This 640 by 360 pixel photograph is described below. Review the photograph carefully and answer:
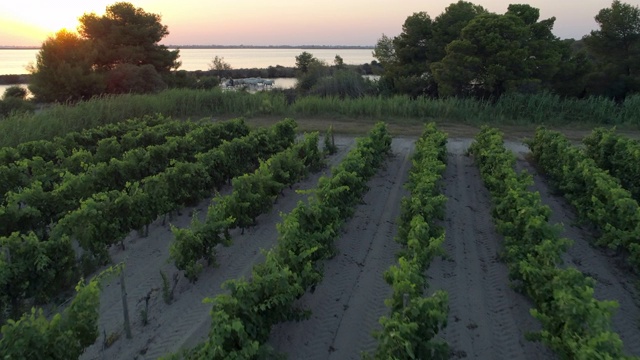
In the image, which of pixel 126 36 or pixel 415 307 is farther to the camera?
pixel 126 36

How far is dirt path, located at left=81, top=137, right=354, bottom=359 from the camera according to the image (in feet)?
18.8

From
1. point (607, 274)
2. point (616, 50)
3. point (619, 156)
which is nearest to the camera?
point (607, 274)

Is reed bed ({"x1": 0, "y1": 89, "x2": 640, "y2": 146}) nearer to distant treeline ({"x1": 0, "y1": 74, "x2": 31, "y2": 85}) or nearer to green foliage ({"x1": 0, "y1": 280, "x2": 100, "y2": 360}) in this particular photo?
green foliage ({"x1": 0, "y1": 280, "x2": 100, "y2": 360})

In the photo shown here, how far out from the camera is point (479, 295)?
6816 mm

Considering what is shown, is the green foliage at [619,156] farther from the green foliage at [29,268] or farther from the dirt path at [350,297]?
the green foliage at [29,268]

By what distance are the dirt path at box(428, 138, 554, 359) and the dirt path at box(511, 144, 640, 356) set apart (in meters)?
1.08

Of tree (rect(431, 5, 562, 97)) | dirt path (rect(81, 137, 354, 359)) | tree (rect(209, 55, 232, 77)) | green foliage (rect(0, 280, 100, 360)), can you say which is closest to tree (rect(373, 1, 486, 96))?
tree (rect(431, 5, 562, 97))

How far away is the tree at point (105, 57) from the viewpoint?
25.5 metres

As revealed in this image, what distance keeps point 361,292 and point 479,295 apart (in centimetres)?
159

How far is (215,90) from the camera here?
24.3m

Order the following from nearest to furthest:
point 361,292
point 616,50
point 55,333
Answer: point 55,333, point 361,292, point 616,50

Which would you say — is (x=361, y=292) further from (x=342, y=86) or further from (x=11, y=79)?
(x=11, y=79)

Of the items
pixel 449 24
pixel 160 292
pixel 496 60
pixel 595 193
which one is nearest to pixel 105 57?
pixel 449 24

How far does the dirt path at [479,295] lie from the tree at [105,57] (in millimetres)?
20227
